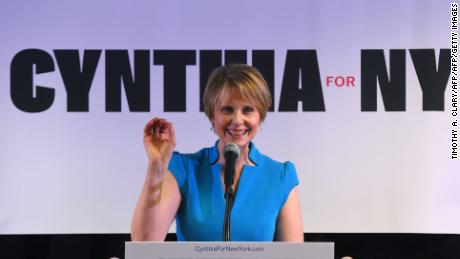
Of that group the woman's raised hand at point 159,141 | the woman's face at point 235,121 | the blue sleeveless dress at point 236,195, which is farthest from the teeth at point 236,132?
the woman's raised hand at point 159,141

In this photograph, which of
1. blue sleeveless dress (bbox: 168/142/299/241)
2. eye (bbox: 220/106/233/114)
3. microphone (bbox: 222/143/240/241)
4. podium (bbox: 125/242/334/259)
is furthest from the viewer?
eye (bbox: 220/106/233/114)

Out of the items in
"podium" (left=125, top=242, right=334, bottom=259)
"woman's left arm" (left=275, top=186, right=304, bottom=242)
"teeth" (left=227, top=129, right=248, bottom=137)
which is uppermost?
"teeth" (left=227, top=129, right=248, bottom=137)

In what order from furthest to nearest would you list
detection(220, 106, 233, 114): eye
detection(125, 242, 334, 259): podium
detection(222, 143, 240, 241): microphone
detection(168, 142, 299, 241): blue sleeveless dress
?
detection(220, 106, 233, 114): eye, detection(168, 142, 299, 241): blue sleeveless dress, detection(222, 143, 240, 241): microphone, detection(125, 242, 334, 259): podium

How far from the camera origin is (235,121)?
4211mm

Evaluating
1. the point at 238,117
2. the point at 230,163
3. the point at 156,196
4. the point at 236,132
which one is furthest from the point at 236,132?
the point at 230,163

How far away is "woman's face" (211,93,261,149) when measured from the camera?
4211 millimetres

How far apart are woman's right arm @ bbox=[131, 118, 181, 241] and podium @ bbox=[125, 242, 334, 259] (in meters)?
2.12

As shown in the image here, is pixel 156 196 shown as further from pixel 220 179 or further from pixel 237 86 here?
pixel 237 86

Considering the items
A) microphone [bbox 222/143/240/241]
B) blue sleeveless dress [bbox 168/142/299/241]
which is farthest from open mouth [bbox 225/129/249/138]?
microphone [bbox 222/143/240/241]

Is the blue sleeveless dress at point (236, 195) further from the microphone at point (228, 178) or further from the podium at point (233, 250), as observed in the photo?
the podium at point (233, 250)

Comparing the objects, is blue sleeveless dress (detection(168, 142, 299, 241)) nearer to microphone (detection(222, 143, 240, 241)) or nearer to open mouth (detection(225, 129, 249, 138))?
open mouth (detection(225, 129, 249, 138))

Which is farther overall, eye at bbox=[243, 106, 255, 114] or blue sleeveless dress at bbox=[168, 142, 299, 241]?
eye at bbox=[243, 106, 255, 114]

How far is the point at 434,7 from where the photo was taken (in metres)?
4.29

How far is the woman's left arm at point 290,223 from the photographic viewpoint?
4.18m
